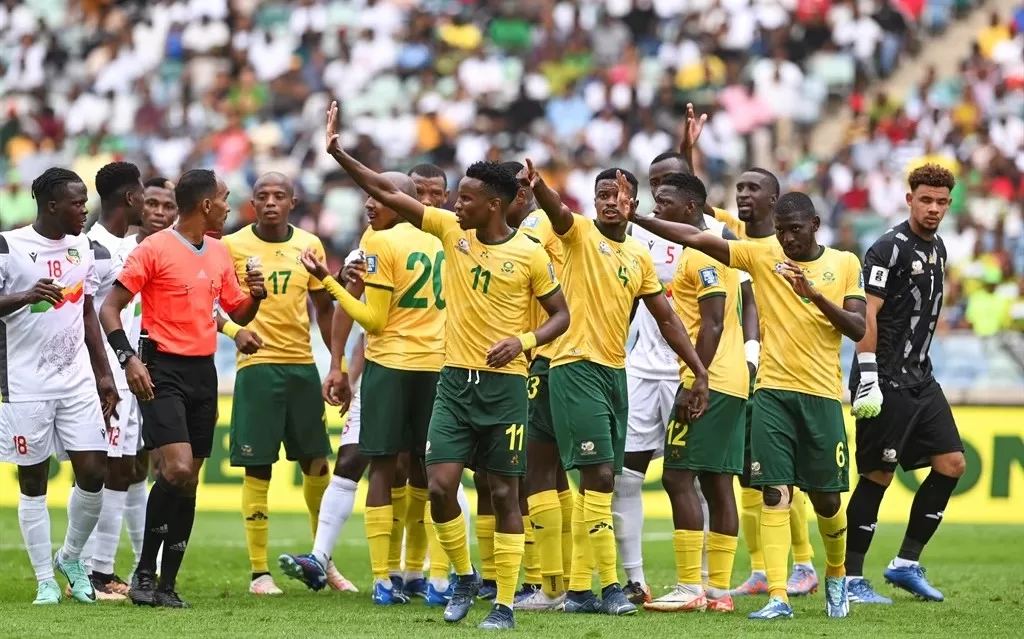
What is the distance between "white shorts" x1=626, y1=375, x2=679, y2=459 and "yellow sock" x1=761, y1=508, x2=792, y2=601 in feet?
4.82

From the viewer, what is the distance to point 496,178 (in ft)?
32.5

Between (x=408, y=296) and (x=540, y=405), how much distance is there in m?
1.21

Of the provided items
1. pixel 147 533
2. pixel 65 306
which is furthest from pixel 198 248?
pixel 147 533

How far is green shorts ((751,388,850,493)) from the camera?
10578 mm

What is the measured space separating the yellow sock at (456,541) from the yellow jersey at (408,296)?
157cm

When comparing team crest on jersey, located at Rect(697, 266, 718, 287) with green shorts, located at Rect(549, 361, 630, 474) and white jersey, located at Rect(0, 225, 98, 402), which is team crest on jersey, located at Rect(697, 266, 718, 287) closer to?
green shorts, located at Rect(549, 361, 630, 474)

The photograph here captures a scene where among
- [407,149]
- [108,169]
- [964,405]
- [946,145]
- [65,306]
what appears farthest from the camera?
[407,149]

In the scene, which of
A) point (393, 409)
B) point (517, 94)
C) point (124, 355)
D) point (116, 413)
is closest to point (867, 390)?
point (393, 409)

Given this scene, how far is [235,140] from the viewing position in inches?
1141

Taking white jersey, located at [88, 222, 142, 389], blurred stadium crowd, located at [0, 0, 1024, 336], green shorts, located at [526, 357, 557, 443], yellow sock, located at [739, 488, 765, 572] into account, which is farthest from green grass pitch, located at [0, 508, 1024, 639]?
blurred stadium crowd, located at [0, 0, 1024, 336]

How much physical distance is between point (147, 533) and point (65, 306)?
1.62 metres

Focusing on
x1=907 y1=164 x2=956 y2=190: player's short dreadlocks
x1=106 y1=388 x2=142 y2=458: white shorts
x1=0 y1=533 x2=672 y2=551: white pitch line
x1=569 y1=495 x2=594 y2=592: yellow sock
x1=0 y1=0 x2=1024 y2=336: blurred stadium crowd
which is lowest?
x1=0 y1=533 x2=672 y2=551: white pitch line

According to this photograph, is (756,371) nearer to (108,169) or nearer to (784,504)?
(784,504)

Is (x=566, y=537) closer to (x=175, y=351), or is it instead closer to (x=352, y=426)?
(x=352, y=426)
